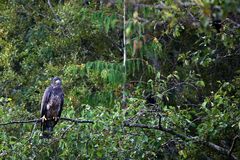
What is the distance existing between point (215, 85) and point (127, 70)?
4.91 ft

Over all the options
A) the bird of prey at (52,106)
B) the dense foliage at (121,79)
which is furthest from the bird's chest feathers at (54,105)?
the dense foliage at (121,79)

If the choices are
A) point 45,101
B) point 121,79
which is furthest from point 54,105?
point 121,79

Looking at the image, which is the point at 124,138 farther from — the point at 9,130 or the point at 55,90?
the point at 9,130

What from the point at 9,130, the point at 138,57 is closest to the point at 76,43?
the point at 138,57

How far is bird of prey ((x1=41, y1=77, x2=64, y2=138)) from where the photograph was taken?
877cm

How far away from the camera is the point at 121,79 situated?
10.3 metres

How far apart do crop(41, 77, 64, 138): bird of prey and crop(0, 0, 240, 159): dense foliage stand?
158 mm

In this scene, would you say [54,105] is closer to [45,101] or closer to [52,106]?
[52,106]

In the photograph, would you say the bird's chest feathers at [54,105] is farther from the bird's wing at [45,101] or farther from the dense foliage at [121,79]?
the dense foliage at [121,79]

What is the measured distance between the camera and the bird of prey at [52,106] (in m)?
8.77

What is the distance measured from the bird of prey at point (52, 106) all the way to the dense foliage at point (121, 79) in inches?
6.2

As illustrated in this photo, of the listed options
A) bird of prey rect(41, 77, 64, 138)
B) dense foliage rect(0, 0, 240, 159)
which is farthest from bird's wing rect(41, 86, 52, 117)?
dense foliage rect(0, 0, 240, 159)

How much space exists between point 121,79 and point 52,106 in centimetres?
150

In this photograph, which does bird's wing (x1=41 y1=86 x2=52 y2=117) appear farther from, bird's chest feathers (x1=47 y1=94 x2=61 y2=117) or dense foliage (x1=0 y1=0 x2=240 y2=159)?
dense foliage (x1=0 y1=0 x2=240 y2=159)
